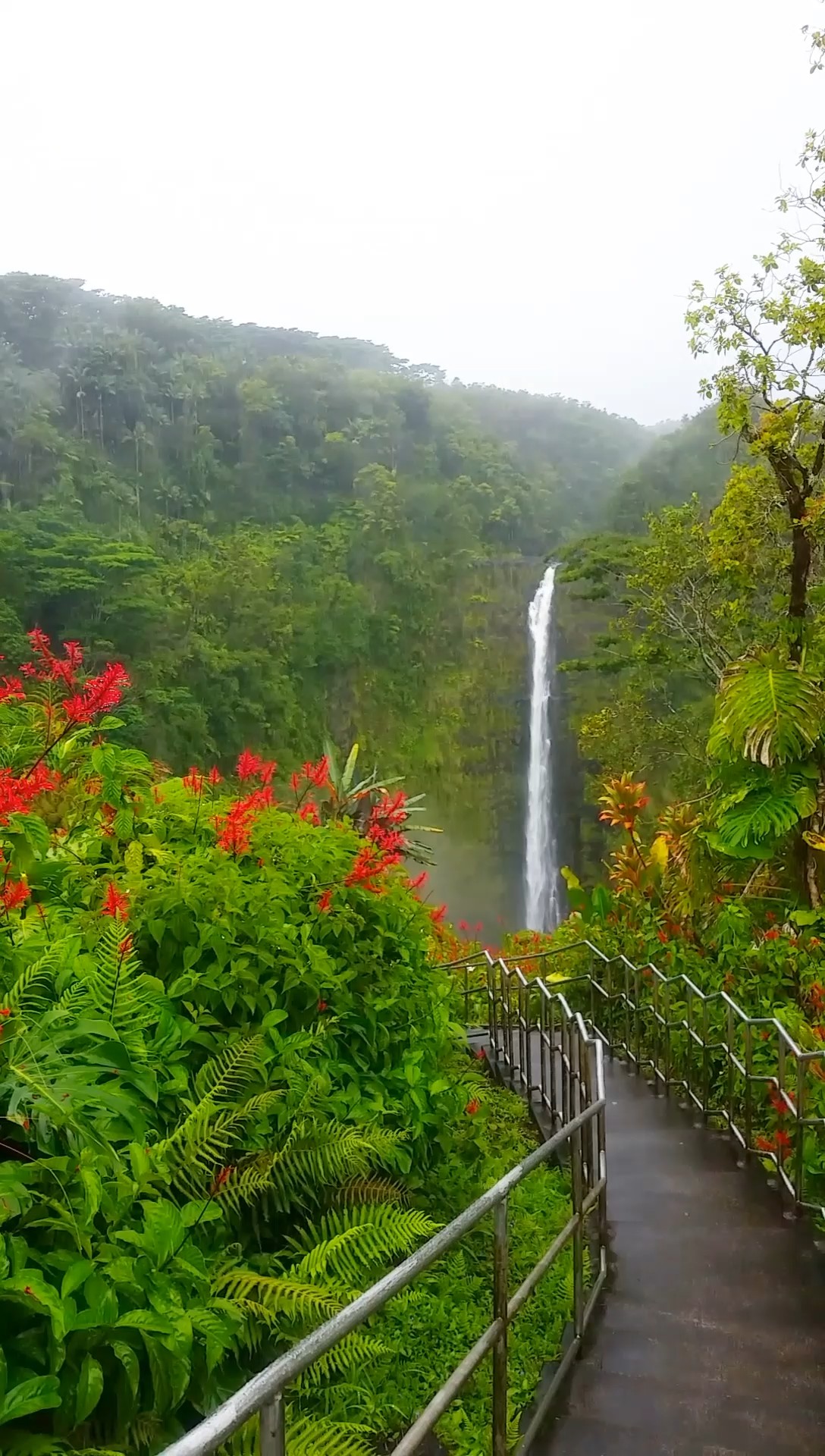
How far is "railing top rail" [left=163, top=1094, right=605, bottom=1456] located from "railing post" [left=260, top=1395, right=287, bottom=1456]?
0.02 metres

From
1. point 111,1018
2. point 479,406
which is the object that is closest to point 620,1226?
point 111,1018

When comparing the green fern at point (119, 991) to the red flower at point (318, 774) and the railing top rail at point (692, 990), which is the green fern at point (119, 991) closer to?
the red flower at point (318, 774)

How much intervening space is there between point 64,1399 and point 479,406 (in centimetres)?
5160

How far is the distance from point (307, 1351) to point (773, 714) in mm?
5082

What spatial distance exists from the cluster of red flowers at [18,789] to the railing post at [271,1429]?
1.49m

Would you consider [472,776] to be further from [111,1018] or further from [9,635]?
[111,1018]

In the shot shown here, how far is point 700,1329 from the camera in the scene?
9.17 ft

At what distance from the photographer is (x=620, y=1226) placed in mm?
3590

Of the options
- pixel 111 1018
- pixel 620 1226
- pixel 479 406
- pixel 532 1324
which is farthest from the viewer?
pixel 479 406

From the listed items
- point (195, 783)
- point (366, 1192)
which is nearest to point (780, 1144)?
point (366, 1192)

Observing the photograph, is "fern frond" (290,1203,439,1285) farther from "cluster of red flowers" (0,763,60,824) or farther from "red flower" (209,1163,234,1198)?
"cluster of red flowers" (0,763,60,824)

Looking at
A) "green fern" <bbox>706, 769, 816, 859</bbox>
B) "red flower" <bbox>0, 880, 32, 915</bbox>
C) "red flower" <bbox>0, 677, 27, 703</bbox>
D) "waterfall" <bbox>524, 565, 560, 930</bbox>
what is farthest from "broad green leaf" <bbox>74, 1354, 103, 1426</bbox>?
"waterfall" <bbox>524, 565, 560, 930</bbox>

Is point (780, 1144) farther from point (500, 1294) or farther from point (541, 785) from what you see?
point (541, 785)

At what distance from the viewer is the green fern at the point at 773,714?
550cm
